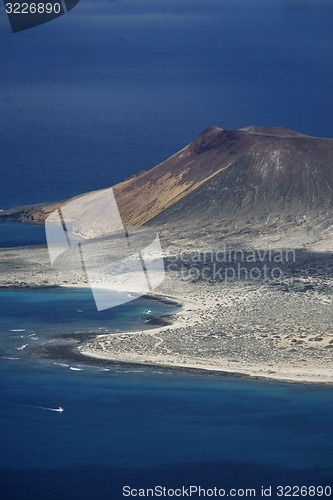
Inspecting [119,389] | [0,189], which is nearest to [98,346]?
[119,389]

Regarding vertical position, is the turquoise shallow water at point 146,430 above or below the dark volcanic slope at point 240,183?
above

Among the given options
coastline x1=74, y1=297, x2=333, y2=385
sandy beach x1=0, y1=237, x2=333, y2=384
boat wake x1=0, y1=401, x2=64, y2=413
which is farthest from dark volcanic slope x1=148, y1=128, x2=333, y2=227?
boat wake x1=0, y1=401, x2=64, y2=413

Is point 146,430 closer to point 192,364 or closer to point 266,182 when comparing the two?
point 192,364

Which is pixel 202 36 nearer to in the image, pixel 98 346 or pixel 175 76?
pixel 175 76

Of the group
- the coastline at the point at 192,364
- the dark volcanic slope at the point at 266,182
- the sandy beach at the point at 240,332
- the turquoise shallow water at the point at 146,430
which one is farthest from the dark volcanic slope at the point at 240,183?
the turquoise shallow water at the point at 146,430

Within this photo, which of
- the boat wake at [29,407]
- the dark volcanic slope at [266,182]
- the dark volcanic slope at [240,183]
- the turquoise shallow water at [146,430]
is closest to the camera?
the turquoise shallow water at [146,430]

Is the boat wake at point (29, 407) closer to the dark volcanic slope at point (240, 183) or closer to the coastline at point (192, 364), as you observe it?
the coastline at point (192, 364)
